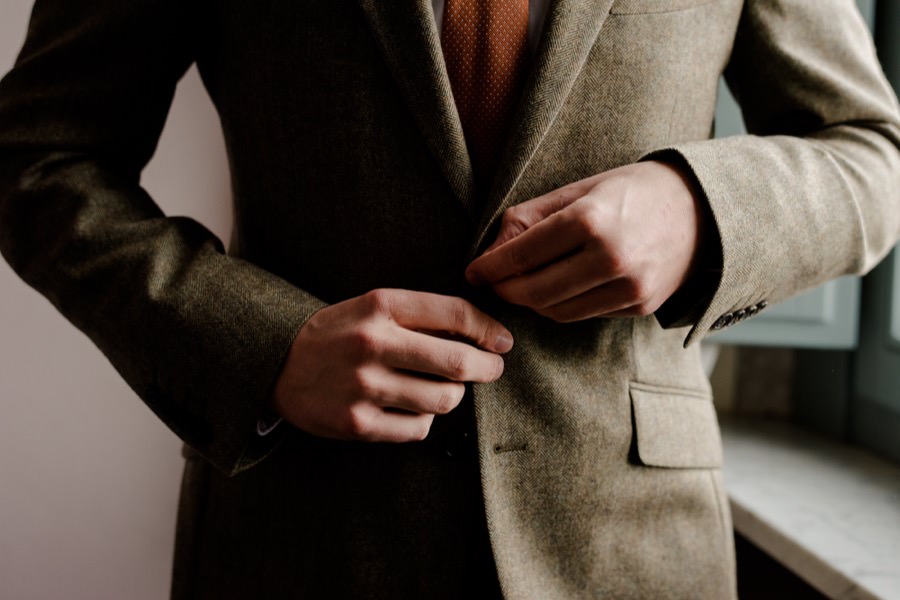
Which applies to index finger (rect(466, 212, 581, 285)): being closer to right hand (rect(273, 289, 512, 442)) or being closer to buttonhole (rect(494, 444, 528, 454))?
right hand (rect(273, 289, 512, 442))

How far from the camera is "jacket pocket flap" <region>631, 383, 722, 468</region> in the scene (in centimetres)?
66

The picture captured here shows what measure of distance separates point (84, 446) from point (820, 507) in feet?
4.57

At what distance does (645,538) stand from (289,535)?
36 cm

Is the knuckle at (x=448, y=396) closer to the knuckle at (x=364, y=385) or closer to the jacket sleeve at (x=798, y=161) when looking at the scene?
the knuckle at (x=364, y=385)

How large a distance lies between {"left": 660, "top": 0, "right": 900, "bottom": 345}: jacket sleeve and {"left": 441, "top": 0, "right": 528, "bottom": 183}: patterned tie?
0.16m

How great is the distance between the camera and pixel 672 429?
68cm

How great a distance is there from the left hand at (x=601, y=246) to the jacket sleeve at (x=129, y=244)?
190mm

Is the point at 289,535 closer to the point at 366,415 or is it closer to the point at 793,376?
the point at 366,415

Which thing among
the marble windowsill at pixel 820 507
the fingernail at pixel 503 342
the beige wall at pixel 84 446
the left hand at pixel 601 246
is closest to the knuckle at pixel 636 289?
the left hand at pixel 601 246

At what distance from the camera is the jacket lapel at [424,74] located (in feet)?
1.88

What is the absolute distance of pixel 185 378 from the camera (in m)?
0.60

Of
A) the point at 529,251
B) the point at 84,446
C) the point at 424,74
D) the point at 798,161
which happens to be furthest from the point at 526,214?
the point at 84,446

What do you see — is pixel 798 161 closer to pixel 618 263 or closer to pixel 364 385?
pixel 618 263

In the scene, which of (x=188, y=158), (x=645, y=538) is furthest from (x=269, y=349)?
(x=188, y=158)
